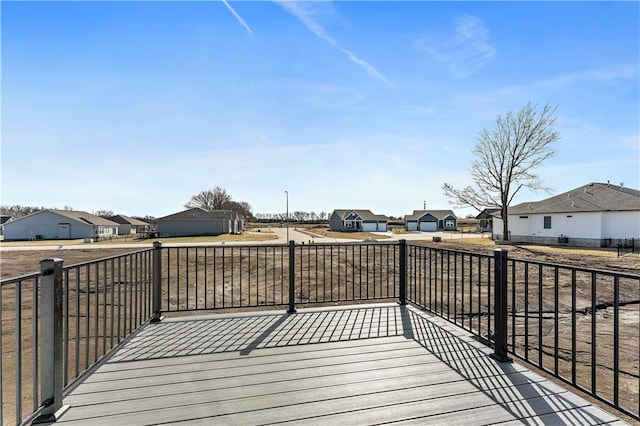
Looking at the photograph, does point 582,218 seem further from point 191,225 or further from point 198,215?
point 191,225

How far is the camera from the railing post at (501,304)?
2.54 meters

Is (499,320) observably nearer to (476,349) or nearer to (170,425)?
(476,349)

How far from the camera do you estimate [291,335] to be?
3.16m

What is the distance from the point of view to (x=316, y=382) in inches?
88.0

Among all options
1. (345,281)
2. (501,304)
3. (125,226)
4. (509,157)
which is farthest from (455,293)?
(125,226)

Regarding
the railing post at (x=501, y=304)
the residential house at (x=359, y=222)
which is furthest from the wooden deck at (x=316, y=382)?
the residential house at (x=359, y=222)

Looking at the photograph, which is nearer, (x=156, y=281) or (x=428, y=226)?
(x=156, y=281)

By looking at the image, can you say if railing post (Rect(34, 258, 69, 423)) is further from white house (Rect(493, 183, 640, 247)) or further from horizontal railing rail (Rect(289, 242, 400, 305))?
white house (Rect(493, 183, 640, 247))

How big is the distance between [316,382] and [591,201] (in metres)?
25.6

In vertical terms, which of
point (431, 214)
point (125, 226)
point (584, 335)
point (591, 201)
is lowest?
point (584, 335)

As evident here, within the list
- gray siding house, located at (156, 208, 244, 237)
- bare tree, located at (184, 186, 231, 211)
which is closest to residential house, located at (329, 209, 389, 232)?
gray siding house, located at (156, 208, 244, 237)

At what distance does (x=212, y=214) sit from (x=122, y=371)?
37774mm

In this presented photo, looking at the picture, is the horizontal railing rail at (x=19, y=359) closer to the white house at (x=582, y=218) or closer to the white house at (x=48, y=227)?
the white house at (x=582, y=218)

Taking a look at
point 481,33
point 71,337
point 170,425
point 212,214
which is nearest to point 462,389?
point 170,425
